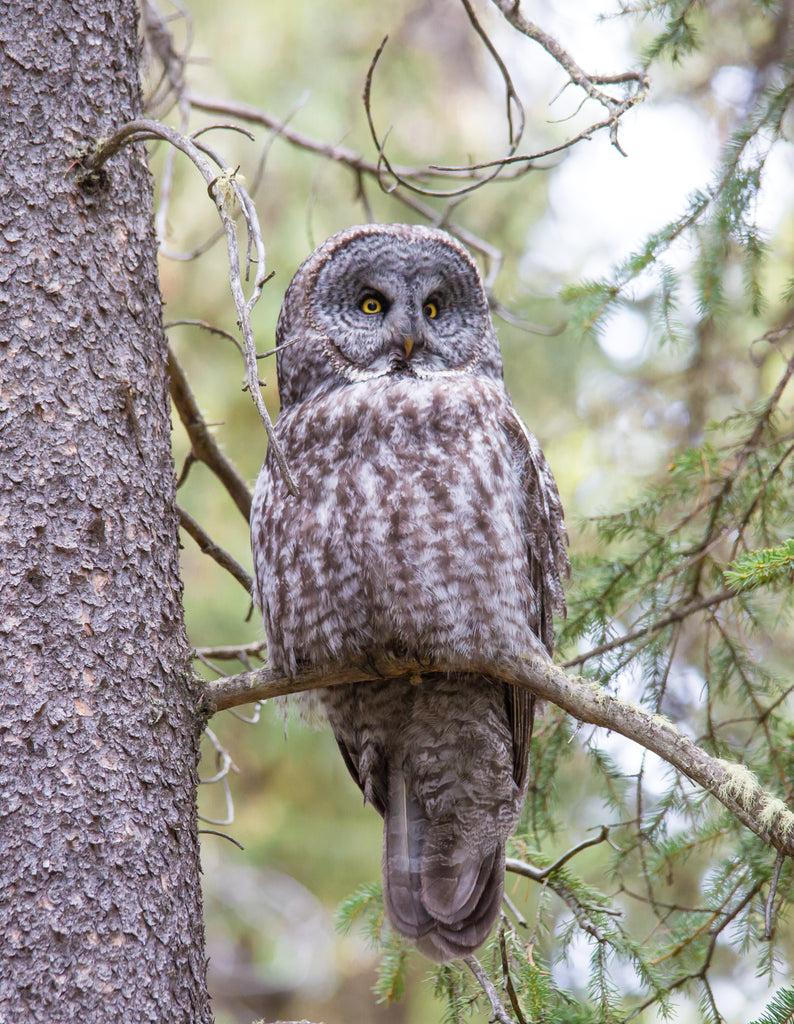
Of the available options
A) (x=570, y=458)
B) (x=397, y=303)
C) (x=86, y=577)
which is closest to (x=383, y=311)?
(x=397, y=303)

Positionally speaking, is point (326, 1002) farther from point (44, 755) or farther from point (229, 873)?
point (44, 755)

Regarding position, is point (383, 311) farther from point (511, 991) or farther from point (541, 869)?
point (511, 991)

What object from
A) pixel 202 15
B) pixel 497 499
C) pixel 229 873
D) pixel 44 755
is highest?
pixel 202 15

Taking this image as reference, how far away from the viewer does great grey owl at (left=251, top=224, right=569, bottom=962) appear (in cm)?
241

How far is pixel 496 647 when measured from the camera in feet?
7.73

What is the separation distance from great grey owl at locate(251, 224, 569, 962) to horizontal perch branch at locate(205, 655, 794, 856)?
55 mm

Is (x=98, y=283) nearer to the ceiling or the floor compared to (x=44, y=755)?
nearer to the ceiling

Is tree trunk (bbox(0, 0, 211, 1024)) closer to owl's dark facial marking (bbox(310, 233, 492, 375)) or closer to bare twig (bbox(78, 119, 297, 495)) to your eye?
bare twig (bbox(78, 119, 297, 495))

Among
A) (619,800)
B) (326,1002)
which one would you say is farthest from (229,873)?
(619,800)

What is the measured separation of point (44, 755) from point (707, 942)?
5.43 ft

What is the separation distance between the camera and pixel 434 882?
2.69m

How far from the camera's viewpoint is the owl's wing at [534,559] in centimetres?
266

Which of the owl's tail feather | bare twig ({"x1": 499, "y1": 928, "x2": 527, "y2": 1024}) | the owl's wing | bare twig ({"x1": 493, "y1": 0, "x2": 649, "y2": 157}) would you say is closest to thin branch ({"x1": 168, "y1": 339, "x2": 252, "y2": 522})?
the owl's wing

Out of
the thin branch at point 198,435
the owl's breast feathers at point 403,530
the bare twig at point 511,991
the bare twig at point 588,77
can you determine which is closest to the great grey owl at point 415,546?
the owl's breast feathers at point 403,530
